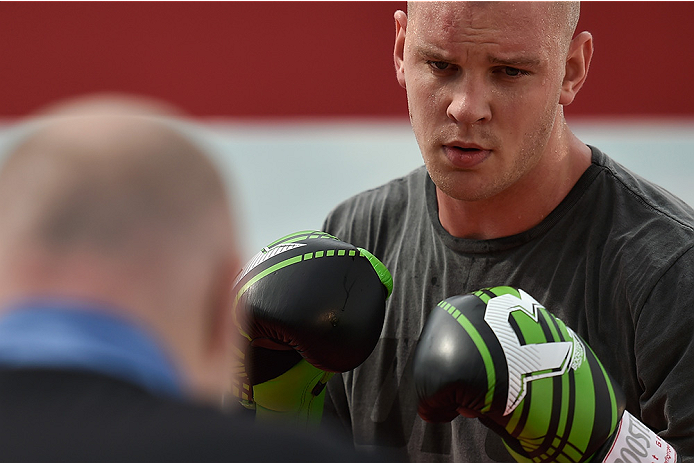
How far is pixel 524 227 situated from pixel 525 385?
1.14ft

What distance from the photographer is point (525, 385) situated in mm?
863

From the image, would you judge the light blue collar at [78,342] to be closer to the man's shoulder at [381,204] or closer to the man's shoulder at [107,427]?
the man's shoulder at [107,427]

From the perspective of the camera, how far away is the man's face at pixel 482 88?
1017 mm

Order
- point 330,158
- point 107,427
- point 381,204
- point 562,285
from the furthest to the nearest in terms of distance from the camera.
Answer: point 330,158
point 381,204
point 562,285
point 107,427

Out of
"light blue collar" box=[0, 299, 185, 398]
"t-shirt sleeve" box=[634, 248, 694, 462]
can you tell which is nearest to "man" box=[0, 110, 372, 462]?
"light blue collar" box=[0, 299, 185, 398]

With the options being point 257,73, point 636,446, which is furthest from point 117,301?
point 257,73

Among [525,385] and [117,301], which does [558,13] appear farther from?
[117,301]

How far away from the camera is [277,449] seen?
46cm

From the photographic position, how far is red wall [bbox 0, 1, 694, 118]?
99.0 inches

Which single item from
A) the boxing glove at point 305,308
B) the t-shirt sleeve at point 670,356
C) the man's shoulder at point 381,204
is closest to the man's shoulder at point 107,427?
the boxing glove at point 305,308

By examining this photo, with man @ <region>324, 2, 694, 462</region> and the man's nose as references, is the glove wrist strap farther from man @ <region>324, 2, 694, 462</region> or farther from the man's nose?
the man's nose

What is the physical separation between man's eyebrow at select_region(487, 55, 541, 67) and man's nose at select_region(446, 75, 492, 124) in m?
0.03

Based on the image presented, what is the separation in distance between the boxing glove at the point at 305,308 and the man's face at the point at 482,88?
0.59 feet

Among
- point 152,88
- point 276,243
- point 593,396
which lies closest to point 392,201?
point 276,243
